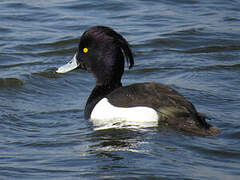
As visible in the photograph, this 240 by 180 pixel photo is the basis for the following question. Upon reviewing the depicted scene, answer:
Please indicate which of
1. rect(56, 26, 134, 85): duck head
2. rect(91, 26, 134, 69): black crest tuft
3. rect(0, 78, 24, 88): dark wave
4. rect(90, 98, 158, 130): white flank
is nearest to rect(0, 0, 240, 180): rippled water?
rect(0, 78, 24, 88): dark wave

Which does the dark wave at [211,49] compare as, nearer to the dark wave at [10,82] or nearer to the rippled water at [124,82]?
the rippled water at [124,82]

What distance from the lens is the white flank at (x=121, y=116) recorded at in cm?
569

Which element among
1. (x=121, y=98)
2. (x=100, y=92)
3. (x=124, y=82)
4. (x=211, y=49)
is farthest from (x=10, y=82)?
(x=211, y=49)

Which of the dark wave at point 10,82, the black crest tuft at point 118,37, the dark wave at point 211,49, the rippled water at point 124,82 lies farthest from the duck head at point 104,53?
the dark wave at point 211,49

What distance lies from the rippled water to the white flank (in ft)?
0.43

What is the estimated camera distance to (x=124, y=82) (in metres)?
8.24

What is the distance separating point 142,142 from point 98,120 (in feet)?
3.09

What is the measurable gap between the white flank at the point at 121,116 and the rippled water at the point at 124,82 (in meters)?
0.13

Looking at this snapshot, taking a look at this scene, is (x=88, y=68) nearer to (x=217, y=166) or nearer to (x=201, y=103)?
Answer: (x=201, y=103)

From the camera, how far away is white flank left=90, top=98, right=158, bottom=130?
5691 millimetres

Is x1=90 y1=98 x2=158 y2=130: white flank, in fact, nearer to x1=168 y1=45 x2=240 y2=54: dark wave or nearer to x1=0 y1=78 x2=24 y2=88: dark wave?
x1=0 y1=78 x2=24 y2=88: dark wave

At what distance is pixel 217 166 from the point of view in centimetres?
476

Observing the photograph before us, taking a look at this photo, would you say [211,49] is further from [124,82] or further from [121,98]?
[121,98]

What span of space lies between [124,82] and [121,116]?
239cm
